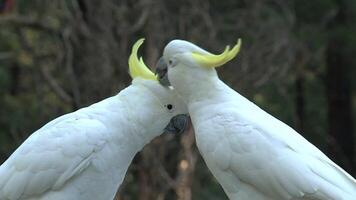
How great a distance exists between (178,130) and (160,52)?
118 inches

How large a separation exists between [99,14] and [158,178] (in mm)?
1658

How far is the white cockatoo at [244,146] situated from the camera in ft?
8.93

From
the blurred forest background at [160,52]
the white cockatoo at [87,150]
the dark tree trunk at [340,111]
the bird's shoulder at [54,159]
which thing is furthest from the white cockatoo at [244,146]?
the dark tree trunk at [340,111]

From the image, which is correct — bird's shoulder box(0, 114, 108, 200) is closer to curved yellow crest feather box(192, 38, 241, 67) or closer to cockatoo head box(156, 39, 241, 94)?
cockatoo head box(156, 39, 241, 94)

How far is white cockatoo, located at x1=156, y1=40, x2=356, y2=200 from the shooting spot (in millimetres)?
2723

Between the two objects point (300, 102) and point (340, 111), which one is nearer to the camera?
point (340, 111)

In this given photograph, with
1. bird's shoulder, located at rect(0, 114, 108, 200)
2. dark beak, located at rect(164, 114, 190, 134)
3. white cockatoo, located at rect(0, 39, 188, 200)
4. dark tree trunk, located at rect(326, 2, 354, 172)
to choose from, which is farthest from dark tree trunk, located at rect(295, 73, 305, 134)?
bird's shoulder, located at rect(0, 114, 108, 200)

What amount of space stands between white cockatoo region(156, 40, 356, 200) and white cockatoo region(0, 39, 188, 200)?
0.16 metres

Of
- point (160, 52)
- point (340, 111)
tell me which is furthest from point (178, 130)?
point (340, 111)

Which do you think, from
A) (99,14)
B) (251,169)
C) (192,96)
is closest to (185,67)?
(192,96)

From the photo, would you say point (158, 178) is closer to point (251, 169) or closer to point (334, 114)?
point (251, 169)

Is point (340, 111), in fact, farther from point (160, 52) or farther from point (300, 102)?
point (160, 52)

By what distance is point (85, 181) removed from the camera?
287 centimetres

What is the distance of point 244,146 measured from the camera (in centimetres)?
279
